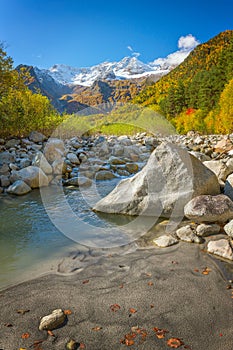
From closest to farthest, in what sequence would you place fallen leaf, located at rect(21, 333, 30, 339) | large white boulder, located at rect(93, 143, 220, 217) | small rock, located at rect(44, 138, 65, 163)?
1. fallen leaf, located at rect(21, 333, 30, 339)
2. large white boulder, located at rect(93, 143, 220, 217)
3. small rock, located at rect(44, 138, 65, 163)

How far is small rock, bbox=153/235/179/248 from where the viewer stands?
12.0 ft

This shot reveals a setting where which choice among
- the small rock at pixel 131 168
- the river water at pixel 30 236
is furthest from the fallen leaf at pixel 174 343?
the small rock at pixel 131 168

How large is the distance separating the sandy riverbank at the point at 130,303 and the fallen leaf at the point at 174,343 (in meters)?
0.03

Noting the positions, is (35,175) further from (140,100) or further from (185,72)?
(185,72)

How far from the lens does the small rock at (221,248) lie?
314cm

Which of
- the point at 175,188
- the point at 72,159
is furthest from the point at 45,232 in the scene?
the point at 72,159

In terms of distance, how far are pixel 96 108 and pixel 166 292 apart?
12730 mm

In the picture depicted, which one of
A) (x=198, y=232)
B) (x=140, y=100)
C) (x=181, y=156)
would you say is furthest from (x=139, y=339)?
(x=140, y=100)

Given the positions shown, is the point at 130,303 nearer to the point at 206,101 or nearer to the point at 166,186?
the point at 166,186

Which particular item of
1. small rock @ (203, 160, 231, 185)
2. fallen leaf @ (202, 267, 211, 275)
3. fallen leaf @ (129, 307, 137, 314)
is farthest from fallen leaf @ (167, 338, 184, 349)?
small rock @ (203, 160, 231, 185)

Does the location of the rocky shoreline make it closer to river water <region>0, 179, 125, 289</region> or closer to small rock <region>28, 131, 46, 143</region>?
river water <region>0, 179, 125, 289</region>

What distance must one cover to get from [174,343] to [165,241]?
186 cm

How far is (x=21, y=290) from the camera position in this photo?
8.79ft

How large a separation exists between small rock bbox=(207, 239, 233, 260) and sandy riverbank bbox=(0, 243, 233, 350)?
0.53 feet
